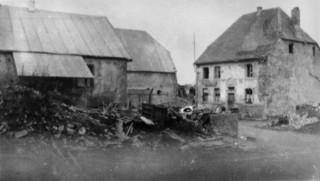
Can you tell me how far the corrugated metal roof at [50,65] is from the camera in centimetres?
1784

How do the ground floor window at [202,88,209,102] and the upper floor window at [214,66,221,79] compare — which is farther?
the ground floor window at [202,88,209,102]

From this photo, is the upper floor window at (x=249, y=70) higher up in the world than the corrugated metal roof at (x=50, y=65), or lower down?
higher up

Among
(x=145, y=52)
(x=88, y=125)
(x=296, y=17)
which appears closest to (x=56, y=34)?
(x=88, y=125)

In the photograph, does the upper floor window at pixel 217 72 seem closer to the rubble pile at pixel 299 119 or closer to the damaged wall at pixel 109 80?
the rubble pile at pixel 299 119

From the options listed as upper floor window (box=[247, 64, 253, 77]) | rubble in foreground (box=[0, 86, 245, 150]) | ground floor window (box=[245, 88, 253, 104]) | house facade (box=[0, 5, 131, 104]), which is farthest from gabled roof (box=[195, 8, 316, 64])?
rubble in foreground (box=[0, 86, 245, 150])

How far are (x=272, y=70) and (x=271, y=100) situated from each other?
2.65 meters

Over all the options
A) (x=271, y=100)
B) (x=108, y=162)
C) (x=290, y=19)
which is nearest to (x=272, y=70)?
(x=271, y=100)

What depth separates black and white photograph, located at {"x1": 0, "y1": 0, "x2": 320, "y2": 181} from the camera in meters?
12.5

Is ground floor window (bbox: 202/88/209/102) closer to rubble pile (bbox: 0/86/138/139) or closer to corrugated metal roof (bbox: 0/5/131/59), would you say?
corrugated metal roof (bbox: 0/5/131/59)

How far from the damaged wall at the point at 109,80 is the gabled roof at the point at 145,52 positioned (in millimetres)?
10093

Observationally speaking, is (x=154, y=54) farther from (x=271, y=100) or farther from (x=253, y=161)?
(x=253, y=161)

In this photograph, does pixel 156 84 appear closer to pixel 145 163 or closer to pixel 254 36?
pixel 254 36

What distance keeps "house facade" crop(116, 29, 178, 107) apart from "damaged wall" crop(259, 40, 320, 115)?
31.9ft

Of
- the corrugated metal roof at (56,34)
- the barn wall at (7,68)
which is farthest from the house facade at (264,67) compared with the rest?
the barn wall at (7,68)
